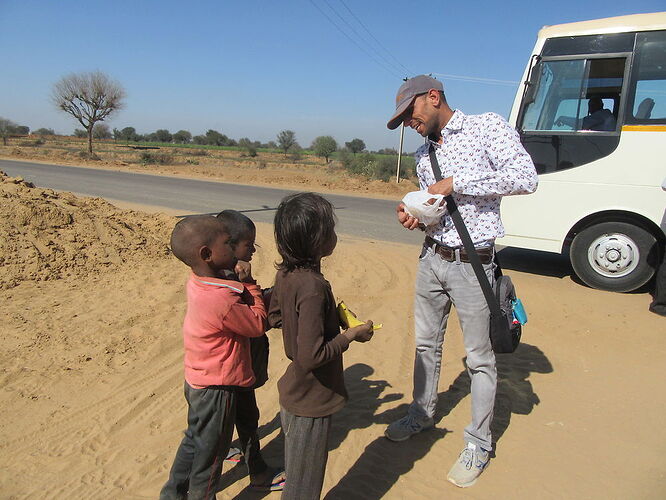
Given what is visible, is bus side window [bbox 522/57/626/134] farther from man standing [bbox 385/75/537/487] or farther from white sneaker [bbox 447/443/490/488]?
white sneaker [bbox 447/443/490/488]

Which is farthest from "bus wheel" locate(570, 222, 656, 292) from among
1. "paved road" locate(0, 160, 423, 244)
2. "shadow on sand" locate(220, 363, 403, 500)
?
"shadow on sand" locate(220, 363, 403, 500)

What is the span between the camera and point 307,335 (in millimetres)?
1797

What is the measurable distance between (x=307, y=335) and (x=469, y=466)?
143cm

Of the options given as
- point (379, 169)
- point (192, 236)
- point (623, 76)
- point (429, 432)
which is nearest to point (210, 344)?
→ point (192, 236)

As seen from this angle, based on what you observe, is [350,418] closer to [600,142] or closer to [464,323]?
[464,323]

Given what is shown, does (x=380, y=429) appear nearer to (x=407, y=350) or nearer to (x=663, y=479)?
(x=407, y=350)

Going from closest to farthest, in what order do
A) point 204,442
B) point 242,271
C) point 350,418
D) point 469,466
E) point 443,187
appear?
point 204,442
point 242,271
point 443,187
point 469,466
point 350,418

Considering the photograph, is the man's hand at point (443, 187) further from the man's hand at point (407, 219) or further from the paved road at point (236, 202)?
the paved road at point (236, 202)

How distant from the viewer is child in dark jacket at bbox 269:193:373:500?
1.81 m

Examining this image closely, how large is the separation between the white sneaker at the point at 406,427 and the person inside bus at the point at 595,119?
15.0 feet

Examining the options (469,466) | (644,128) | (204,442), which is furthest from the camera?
(644,128)

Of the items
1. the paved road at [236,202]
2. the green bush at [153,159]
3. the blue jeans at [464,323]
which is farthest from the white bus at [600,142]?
the green bush at [153,159]

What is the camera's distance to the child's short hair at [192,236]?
1.98 meters

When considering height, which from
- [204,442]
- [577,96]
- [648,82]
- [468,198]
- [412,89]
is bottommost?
[204,442]
